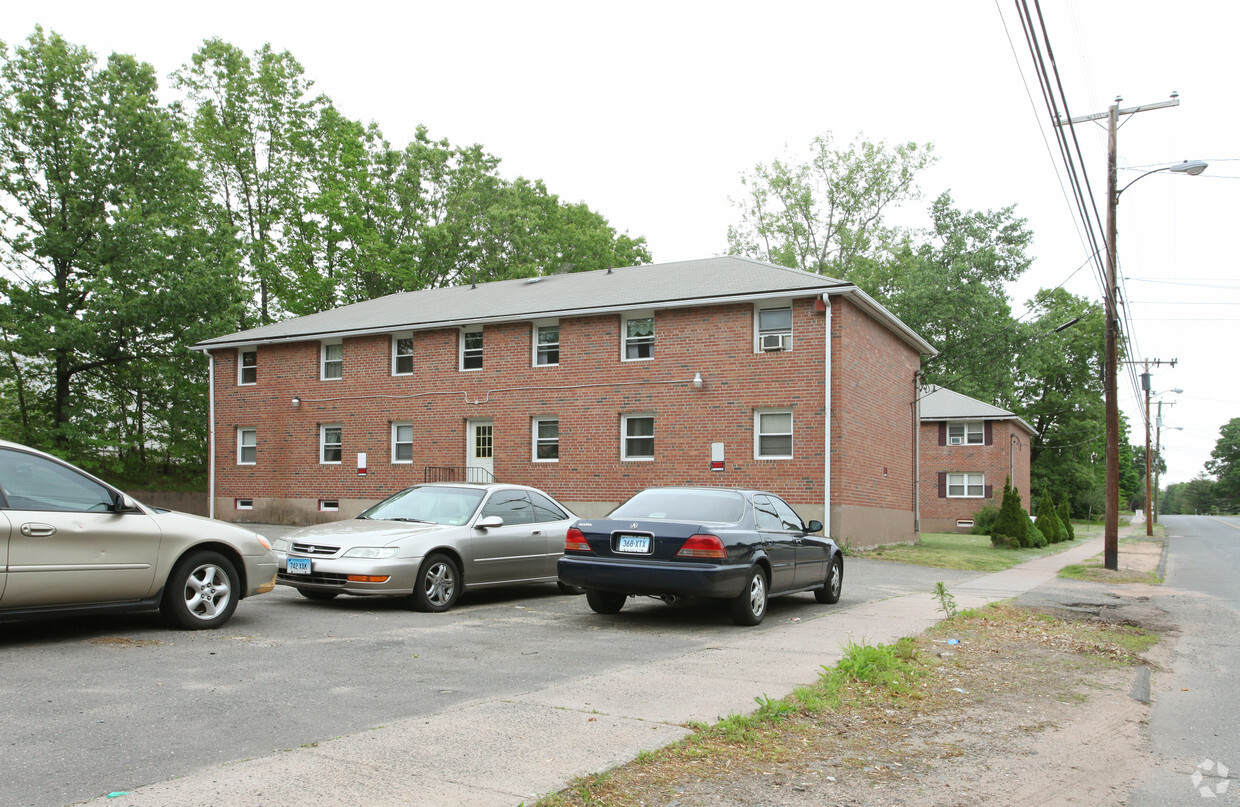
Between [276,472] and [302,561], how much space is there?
2045 cm

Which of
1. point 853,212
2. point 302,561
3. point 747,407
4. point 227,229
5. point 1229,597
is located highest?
point 853,212

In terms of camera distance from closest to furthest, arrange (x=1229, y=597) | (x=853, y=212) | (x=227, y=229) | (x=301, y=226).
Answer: (x=1229, y=597) < (x=227, y=229) < (x=301, y=226) < (x=853, y=212)

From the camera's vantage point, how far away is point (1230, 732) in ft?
19.5

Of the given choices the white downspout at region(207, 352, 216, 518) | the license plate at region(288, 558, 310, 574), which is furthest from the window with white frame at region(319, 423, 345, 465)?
the license plate at region(288, 558, 310, 574)

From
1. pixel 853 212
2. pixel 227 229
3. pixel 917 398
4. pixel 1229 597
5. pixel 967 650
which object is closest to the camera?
pixel 967 650

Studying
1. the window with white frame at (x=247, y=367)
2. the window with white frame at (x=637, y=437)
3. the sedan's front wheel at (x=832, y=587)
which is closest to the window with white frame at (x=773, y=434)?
the window with white frame at (x=637, y=437)

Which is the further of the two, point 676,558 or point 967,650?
point 676,558

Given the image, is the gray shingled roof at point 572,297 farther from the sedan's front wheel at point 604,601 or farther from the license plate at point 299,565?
the license plate at point 299,565

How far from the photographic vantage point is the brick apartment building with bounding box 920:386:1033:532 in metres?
42.7

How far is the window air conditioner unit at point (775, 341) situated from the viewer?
861 inches

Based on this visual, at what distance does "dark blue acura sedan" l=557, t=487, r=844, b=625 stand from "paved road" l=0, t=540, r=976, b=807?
41 cm

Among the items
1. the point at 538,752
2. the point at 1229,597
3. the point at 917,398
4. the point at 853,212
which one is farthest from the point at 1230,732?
the point at 853,212

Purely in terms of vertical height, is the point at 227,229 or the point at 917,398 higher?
the point at 227,229

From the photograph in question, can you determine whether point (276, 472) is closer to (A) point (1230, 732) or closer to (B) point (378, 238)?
(B) point (378, 238)
